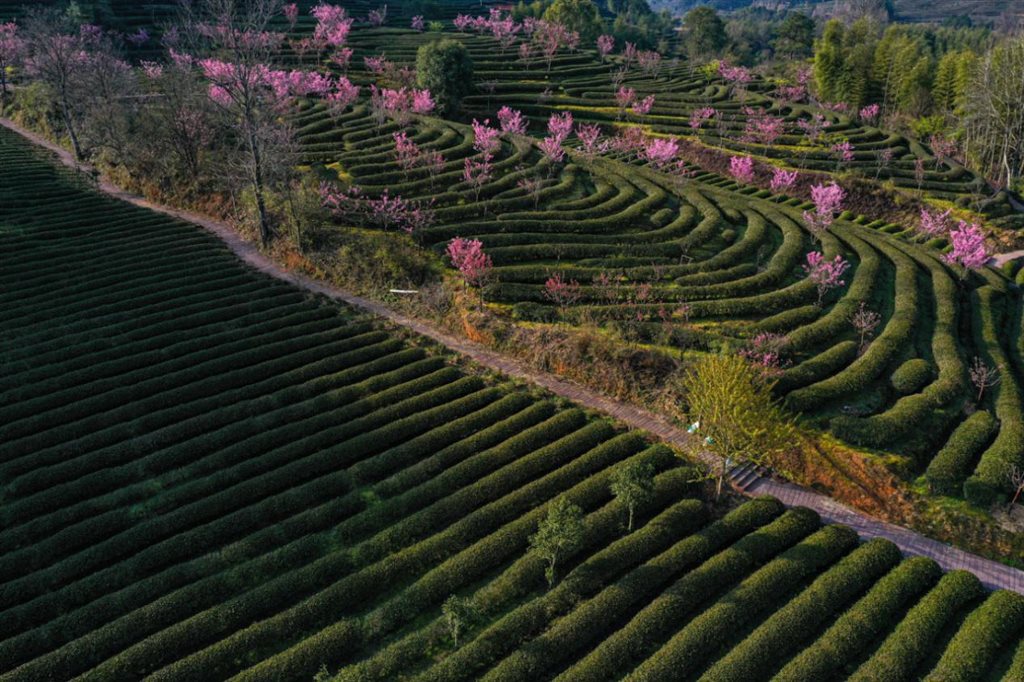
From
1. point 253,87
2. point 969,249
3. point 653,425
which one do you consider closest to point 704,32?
point 969,249

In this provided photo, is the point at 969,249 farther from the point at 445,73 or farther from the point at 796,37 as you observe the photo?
the point at 796,37

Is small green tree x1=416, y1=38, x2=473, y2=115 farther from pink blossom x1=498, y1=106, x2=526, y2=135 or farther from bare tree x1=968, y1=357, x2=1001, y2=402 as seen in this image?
bare tree x1=968, y1=357, x2=1001, y2=402

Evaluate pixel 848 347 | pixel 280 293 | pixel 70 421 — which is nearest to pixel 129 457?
pixel 70 421

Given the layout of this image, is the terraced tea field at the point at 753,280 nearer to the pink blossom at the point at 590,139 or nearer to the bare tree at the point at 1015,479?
the bare tree at the point at 1015,479

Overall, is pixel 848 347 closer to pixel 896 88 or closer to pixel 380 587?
pixel 380 587

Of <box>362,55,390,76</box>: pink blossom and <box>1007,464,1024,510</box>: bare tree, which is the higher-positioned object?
<box>362,55,390,76</box>: pink blossom

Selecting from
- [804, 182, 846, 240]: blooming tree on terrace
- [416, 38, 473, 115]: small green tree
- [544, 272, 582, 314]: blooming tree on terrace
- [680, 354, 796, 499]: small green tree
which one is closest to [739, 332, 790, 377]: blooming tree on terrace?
[680, 354, 796, 499]: small green tree

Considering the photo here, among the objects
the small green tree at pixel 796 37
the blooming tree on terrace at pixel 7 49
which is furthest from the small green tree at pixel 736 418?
the small green tree at pixel 796 37
